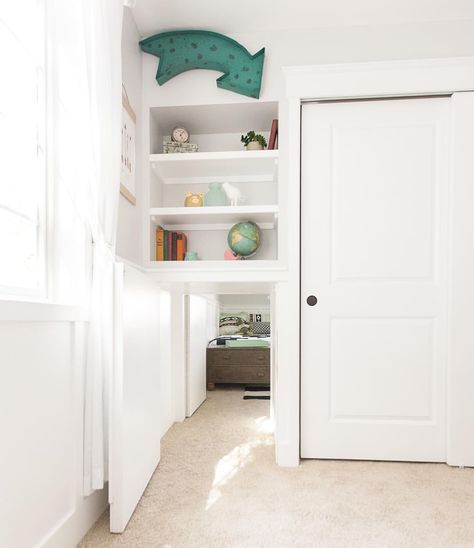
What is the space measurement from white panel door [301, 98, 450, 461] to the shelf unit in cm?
30

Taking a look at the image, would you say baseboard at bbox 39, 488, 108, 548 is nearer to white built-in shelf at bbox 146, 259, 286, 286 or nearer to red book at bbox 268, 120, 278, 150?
white built-in shelf at bbox 146, 259, 286, 286

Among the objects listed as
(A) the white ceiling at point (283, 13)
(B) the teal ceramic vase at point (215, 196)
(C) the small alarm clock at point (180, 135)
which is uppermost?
(A) the white ceiling at point (283, 13)

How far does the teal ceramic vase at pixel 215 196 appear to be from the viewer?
8.17 ft

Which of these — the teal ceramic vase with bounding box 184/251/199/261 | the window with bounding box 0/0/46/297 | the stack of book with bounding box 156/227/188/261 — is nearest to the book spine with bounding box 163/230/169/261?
the stack of book with bounding box 156/227/188/261

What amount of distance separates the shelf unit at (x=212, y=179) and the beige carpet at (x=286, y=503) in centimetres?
100

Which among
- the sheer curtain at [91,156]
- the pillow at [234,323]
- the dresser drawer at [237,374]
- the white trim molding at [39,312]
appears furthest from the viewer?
the pillow at [234,323]

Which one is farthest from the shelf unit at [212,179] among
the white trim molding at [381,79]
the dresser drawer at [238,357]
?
the dresser drawer at [238,357]

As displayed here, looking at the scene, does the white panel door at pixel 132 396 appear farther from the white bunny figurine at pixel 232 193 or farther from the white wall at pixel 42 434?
the white bunny figurine at pixel 232 193

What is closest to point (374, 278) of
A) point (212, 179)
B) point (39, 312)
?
point (212, 179)

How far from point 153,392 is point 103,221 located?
874mm

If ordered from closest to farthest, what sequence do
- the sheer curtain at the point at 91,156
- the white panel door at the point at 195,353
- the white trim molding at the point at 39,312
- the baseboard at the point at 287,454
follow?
the white trim molding at the point at 39,312 < the sheer curtain at the point at 91,156 < the baseboard at the point at 287,454 < the white panel door at the point at 195,353

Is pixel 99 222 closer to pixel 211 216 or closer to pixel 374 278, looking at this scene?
pixel 211 216

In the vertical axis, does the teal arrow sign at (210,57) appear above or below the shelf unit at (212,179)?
above

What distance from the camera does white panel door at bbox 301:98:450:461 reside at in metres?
2.28
